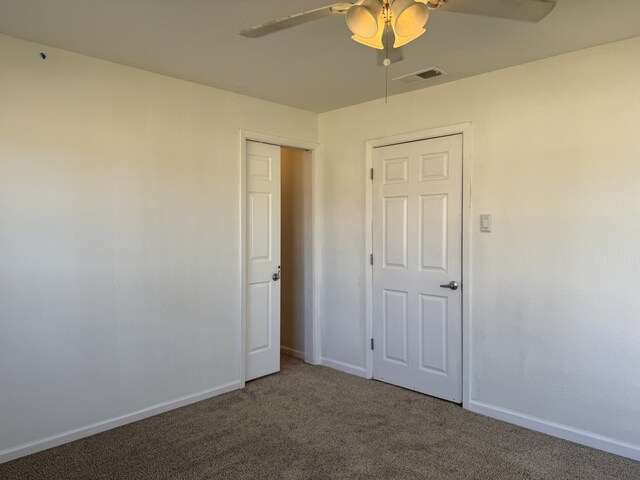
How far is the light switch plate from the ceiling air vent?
1046 mm

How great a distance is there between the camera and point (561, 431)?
2.75 meters

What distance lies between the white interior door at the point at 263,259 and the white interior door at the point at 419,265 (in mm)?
898

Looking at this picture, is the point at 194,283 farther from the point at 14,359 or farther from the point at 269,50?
the point at 269,50

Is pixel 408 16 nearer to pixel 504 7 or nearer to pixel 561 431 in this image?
pixel 504 7

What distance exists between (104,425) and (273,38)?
2629 millimetres

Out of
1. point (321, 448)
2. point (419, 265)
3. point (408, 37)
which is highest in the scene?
point (408, 37)

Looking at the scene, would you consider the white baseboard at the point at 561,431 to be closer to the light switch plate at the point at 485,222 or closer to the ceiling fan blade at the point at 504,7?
the light switch plate at the point at 485,222

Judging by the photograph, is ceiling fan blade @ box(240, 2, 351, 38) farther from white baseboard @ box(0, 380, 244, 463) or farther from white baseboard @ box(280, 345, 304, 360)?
→ white baseboard @ box(280, 345, 304, 360)

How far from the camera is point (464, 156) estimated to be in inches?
125

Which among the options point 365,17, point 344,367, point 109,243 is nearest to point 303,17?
point 365,17

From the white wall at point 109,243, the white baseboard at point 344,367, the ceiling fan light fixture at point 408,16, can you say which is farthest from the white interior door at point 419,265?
the ceiling fan light fixture at point 408,16

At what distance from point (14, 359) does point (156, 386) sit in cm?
91

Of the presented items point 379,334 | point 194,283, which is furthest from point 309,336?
point 194,283

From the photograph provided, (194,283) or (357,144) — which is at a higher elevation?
(357,144)
